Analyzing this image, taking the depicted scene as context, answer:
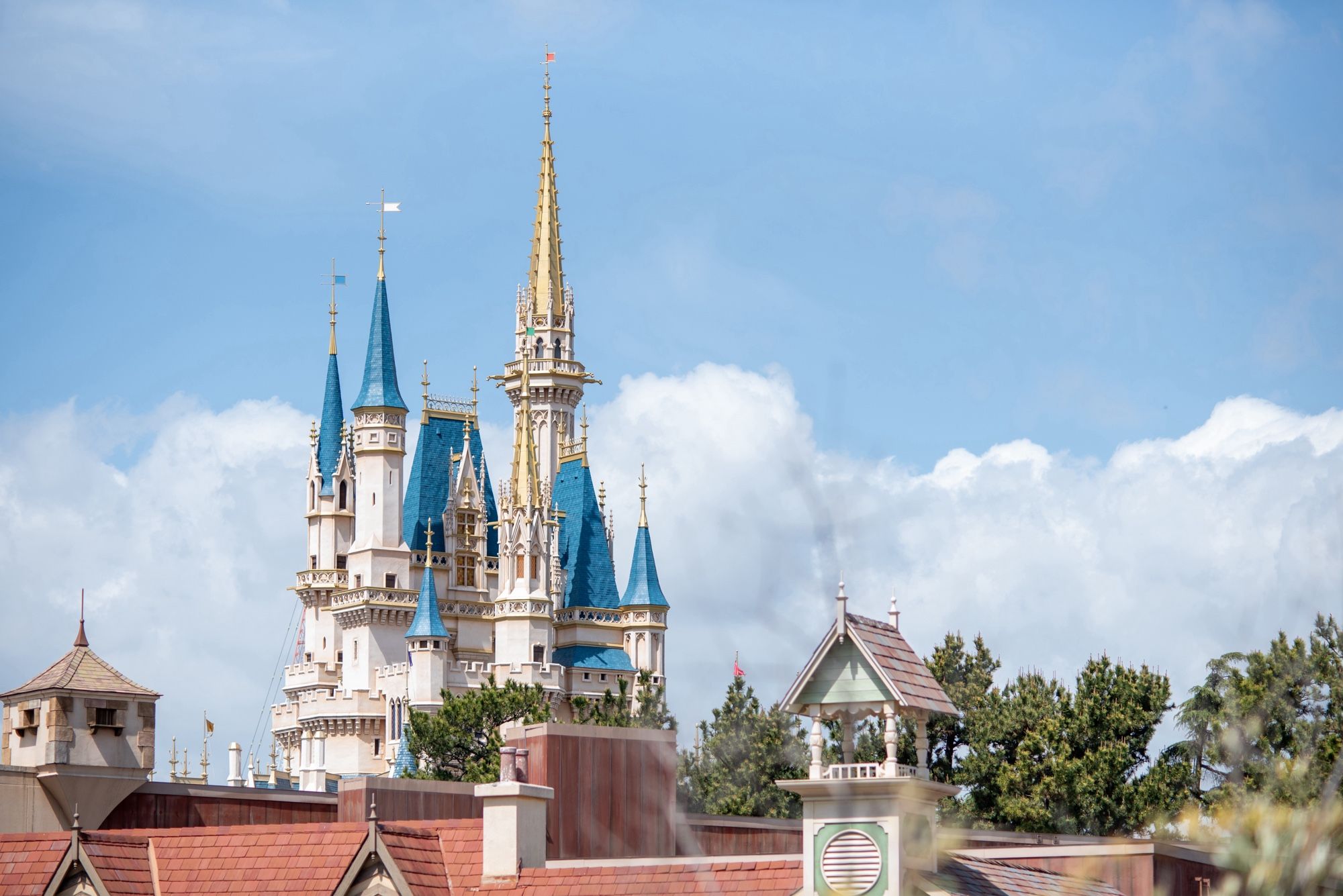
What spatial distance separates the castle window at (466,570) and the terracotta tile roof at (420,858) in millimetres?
110110

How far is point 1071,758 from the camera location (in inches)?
3314

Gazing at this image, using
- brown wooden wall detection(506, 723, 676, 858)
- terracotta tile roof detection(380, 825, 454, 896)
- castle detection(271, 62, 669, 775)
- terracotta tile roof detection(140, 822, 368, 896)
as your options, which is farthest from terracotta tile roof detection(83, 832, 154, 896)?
castle detection(271, 62, 669, 775)

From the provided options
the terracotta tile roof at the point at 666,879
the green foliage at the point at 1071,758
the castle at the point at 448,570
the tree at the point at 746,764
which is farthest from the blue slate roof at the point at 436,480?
the terracotta tile roof at the point at 666,879

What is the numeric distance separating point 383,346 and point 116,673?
102 meters

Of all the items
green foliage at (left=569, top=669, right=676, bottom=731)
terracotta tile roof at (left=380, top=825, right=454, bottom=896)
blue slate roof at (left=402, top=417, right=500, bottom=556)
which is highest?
blue slate roof at (left=402, top=417, right=500, bottom=556)

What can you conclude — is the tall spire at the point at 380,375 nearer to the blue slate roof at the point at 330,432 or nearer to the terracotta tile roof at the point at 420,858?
the blue slate roof at the point at 330,432

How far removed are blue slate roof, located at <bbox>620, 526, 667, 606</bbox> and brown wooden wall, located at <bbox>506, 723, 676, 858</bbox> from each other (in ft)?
336

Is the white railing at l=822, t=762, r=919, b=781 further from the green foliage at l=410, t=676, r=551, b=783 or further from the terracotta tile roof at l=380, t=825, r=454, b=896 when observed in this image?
the green foliage at l=410, t=676, r=551, b=783

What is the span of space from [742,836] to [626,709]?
73.9m

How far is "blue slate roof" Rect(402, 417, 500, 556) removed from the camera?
144m

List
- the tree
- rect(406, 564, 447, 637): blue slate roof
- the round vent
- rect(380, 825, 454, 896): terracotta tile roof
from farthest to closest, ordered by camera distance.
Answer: rect(406, 564, 447, 637): blue slate roof → the tree → rect(380, 825, 454, 896): terracotta tile roof → the round vent

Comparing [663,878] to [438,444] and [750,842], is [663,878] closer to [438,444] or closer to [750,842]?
[750,842]

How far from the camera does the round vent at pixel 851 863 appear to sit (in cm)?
2825

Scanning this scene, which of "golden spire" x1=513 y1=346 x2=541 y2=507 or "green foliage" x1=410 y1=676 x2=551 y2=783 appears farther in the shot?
"golden spire" x1=513 y1=346 x2=541 y2=507
